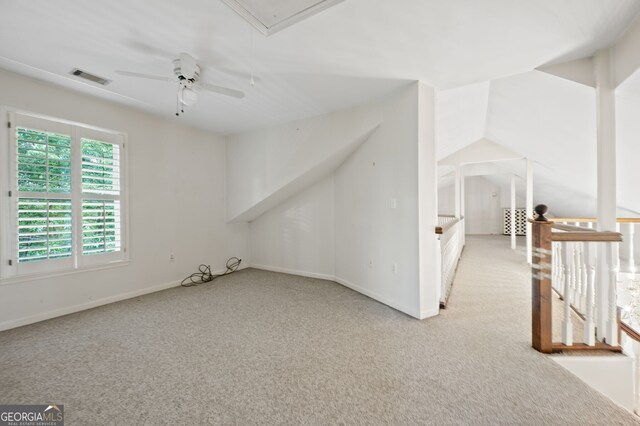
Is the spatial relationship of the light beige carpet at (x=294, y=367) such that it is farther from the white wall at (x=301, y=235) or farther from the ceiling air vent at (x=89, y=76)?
the ceiling air vent at (x=89, y=76)

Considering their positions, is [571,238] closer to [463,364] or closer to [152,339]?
[463,364]

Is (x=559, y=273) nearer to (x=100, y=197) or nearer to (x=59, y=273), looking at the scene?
(x=100, y=197)

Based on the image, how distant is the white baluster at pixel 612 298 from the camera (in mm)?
1847

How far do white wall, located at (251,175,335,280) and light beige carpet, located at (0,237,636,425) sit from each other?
45.7 inches

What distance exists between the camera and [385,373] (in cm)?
167

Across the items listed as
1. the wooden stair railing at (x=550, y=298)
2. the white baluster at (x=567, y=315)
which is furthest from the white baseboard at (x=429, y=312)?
the white baluster at (x=567, y=315)

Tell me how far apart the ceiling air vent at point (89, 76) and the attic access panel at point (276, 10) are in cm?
182

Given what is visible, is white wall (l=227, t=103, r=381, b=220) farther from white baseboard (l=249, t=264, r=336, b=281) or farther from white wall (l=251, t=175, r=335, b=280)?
white baseboard (l=249, t=264, r=336, b=281)

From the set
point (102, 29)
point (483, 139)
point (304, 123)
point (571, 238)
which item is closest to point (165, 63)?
point (102, 29)

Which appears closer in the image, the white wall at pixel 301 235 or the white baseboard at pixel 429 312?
the white baseboard at pixel 429 312

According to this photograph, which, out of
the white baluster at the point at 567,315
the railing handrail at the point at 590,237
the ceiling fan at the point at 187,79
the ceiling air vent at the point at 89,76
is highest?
the ceiling air vent at the point at 89,76

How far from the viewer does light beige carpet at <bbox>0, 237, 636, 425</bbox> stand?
1363mm

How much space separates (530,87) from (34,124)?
16.6 feet

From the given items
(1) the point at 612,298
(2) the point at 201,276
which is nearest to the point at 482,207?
(1) the point at 612,298
